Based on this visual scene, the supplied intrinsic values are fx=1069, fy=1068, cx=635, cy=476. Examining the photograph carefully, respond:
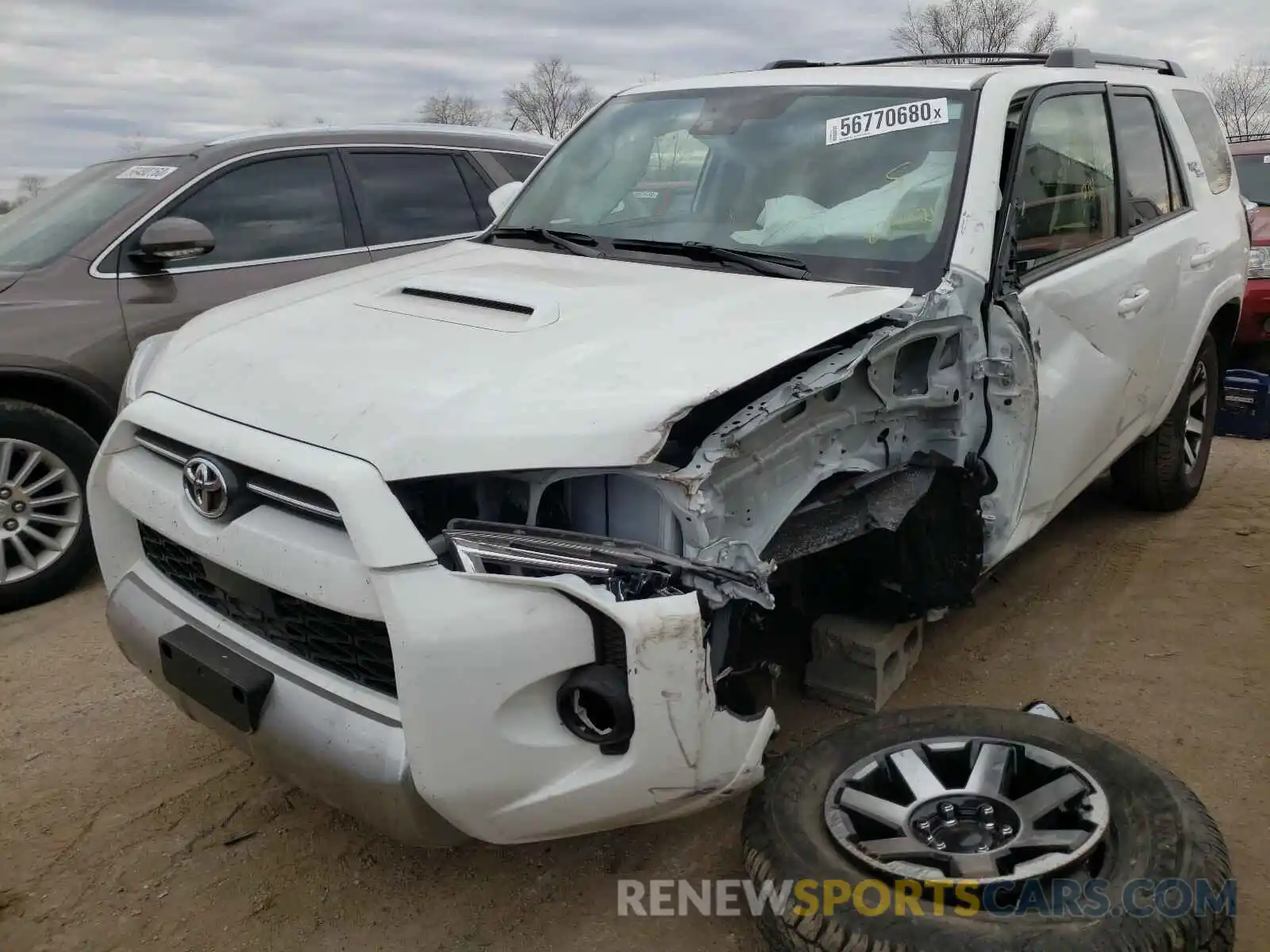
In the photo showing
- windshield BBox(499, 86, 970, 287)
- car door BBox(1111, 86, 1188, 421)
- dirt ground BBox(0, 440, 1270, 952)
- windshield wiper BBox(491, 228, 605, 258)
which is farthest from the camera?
car door BBox(1111, 86, 1188, 421)

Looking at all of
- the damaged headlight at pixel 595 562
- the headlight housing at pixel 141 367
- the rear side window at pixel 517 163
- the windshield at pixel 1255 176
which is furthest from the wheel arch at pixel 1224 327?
the headlight housing at pixel 141 367

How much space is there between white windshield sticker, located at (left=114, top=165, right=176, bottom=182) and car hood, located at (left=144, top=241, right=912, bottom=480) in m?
2.06

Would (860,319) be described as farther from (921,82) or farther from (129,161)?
(129,161)

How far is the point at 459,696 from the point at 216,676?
0.70 m

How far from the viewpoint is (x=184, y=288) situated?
15.1 feet

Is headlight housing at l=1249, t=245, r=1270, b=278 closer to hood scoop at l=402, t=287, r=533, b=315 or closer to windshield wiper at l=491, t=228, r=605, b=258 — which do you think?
windshield wiper at l=491, t=228, r=605, b=258

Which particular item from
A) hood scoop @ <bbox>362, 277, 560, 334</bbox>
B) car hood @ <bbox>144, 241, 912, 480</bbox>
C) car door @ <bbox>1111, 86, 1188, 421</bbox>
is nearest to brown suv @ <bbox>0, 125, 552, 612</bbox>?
car hood @ <bbox>144, 241, 912, 480</bbox>

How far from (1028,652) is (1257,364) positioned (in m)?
5.16

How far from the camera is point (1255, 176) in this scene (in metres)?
8.45

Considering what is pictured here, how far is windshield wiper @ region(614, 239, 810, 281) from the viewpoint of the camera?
2.91 metres

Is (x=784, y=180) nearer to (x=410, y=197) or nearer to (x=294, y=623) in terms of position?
Result: (x=294, y=623)

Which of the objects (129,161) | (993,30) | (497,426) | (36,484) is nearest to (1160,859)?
(497,426)

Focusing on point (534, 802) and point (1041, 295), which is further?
point (1041, 295)

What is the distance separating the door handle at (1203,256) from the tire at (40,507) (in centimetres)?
449
